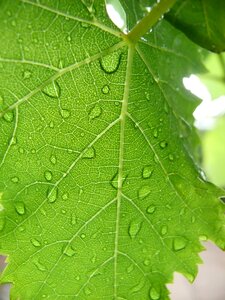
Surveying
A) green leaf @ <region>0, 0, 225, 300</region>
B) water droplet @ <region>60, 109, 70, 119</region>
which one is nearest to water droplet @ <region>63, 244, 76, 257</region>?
green leaf @ <region>0, 0, 225, 300</region>

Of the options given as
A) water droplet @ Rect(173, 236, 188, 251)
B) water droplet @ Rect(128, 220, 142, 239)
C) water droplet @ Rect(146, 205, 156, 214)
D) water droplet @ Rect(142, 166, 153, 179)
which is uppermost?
water droplet @ Rect(142, 166, 153, 179)

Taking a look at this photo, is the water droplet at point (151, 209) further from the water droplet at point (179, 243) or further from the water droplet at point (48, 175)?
the water droplet at point (48, 175)

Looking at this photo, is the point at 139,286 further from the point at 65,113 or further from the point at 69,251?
the point at 65,113

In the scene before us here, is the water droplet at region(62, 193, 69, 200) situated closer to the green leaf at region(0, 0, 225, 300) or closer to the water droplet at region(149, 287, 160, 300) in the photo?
the green leaf at region(0, 0, 225, 300)

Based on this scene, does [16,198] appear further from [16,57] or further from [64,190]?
[16,57]

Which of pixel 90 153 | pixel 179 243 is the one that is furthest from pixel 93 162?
pixel 179 243
